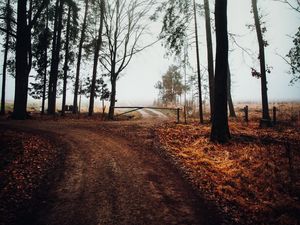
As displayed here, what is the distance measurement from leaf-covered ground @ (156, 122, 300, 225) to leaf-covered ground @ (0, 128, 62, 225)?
4.15 meters

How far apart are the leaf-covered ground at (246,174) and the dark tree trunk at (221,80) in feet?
2.04

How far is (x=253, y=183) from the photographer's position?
6.66 metres

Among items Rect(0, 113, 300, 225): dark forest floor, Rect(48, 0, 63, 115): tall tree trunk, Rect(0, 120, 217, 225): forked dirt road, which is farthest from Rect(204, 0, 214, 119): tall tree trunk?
Rect(48, 0, 63, 115): tall tree trunk

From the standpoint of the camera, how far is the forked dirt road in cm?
493

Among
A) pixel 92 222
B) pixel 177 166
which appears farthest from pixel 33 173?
pixel 177 166

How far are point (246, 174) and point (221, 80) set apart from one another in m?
4.81

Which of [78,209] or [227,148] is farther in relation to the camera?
[227,148]

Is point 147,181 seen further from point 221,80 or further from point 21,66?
point 21,66

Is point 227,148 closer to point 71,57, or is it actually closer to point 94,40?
point 94,40

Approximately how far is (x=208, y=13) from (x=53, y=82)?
1539cm

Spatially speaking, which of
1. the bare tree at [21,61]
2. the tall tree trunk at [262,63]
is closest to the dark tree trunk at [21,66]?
the bare tree at [21,61]

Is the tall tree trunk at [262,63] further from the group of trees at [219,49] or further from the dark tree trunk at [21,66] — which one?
the dark tree trunk at [21,66]

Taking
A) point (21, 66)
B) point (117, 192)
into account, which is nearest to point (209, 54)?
point (21, 66)

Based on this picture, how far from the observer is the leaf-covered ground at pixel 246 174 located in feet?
17.6
